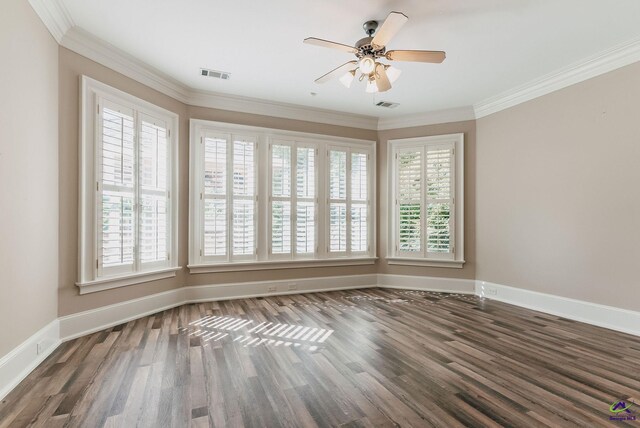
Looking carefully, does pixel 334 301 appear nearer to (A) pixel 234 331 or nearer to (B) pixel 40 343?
(A) pixel 234 331

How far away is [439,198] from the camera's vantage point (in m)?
5.27

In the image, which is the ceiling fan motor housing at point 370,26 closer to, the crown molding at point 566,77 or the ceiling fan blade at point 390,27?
→ the ceiling fan blade at point 390,27

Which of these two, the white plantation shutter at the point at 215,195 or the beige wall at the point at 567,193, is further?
the white plantation shutter at the point at 215,195

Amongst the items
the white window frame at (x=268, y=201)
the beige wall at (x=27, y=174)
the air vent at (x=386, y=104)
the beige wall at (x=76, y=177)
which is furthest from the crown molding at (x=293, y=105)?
the air vent at (x=386, y=104)

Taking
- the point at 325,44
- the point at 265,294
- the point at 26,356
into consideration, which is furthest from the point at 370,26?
the point at 26,356

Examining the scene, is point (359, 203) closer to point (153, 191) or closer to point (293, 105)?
point (293, 105)

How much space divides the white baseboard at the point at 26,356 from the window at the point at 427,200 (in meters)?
4.66

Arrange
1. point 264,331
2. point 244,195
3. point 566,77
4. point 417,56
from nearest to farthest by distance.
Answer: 1. point 417,56
2. point 264,331
3. point 566,77
4. point 244,195

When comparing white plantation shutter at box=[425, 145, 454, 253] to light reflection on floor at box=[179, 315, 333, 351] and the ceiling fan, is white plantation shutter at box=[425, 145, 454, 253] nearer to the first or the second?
the ceiling fan

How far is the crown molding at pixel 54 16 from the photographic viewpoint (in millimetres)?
2611

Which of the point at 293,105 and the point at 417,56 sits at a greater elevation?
the point at 293,105

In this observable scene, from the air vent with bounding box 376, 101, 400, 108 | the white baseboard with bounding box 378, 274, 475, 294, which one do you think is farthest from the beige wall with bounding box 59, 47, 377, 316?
the white baseboard with bounding box 378, 274, 475, 294

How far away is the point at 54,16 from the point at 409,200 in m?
5.03

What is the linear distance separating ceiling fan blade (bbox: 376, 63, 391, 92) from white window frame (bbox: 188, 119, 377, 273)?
212 cm
